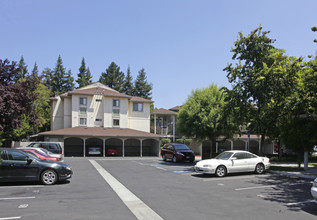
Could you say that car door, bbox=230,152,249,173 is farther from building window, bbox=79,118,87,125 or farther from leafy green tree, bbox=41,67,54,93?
leafy green tree, bbox=41,67,54,93

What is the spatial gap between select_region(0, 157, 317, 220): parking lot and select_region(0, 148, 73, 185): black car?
0.36m

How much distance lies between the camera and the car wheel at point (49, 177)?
37.6 feet

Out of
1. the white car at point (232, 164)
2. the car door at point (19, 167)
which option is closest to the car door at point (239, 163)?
the white car at point (232, 164)

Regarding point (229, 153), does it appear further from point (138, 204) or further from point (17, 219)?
point (17, 219)

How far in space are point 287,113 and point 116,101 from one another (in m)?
28.4

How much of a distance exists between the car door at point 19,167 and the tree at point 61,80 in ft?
210

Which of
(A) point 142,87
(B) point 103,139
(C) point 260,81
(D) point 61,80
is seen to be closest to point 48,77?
(D) point 61,80

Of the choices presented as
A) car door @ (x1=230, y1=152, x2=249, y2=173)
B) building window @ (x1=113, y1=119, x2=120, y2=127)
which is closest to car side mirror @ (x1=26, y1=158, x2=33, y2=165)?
car door @ (x1=230, y1=152, x2=249, y2=173)

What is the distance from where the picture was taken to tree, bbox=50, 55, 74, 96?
2851 inches

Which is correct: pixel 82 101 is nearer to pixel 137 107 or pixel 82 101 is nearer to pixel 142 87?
pixel 137 107

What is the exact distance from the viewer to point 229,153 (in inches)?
637

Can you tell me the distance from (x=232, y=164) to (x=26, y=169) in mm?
10434

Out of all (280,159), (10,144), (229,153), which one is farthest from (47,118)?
(229,153)

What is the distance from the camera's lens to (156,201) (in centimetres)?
877
